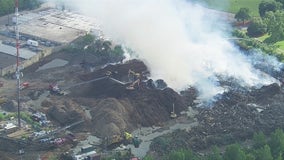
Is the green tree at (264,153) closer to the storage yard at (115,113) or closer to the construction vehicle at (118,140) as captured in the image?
the storage yard at (115,113)

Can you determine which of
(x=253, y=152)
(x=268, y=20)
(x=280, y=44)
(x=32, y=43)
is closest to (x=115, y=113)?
(x=253, y=152)

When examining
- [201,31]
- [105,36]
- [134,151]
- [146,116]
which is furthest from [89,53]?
[134,151]

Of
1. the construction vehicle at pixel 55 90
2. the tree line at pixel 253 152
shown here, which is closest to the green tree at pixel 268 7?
the construction vehicle at pixel 55 90

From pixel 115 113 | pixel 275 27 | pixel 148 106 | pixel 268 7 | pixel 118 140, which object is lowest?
pixel 118 140

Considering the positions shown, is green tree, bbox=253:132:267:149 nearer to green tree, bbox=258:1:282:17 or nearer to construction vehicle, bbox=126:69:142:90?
construction vehicle, bbox=126:69:142:90

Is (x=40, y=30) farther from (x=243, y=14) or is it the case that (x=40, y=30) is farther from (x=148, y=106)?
(x=243, y=14)
